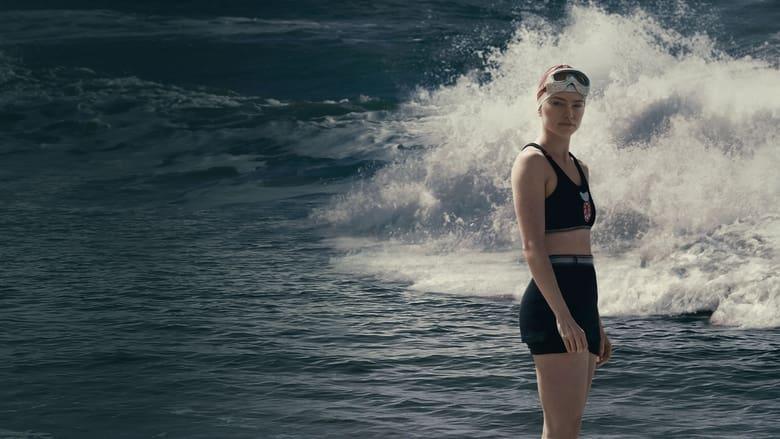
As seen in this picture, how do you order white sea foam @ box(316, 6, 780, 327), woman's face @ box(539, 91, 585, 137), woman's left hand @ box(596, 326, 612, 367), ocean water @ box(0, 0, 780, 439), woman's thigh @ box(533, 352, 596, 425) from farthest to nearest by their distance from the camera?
1. white sea foam @ box(316, 6, 780, 327)
2. ocean water @ box(0, 0, 780, 439)
3. woman's left hand @ box(596, 326, 612, 367)
4. woman's face @ box(539, 91, 585, 137)
5. woman's thigh @ box(533, 352, 596, 425)

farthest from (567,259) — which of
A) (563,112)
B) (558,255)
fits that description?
(563,112)

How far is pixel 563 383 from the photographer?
422 cm

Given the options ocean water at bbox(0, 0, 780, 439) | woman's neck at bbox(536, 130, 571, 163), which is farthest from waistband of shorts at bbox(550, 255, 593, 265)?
ocean water at bbox(0, 0, 780, 439)

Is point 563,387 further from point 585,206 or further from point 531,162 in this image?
point 531,162

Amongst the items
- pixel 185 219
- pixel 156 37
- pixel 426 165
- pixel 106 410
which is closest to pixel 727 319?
pixel 106 410

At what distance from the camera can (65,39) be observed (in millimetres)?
49000

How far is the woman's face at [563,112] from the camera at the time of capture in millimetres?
4312

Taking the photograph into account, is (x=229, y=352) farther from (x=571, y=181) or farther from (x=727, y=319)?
(x=571, y=181)

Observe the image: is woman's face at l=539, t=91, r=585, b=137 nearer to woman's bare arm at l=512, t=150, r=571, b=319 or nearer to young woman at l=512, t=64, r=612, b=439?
young woman at l=512, t=64, r=612, b=439

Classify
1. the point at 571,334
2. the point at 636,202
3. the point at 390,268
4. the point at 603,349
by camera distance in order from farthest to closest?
the point at 636,202
the point at 390,268
the point at 603,349
the point at 571,334

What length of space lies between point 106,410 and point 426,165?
35.4 ft

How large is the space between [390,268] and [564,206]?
30.6 ft

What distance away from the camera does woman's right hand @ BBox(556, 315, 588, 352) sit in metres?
4.10

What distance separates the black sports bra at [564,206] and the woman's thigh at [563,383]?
489mm
